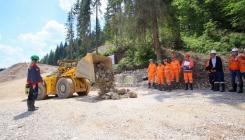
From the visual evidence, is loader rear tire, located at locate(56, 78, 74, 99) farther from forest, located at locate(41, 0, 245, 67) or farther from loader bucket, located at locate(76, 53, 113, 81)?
forest, located at locate(41, 0, 245, 67)

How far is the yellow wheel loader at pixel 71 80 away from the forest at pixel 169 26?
4.19m

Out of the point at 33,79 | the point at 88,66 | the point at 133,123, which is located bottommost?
the point at 133,123

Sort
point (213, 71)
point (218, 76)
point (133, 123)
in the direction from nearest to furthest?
1. point (133, 123)
2. point (218, 76)
3. point (213, 71)

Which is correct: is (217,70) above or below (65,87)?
above

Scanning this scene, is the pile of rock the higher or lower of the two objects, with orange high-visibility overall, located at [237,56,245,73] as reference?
lower

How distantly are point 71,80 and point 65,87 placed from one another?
1.29 feet

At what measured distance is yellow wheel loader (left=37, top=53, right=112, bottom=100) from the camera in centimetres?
799

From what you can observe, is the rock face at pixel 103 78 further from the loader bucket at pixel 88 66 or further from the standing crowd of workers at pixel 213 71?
the standing crowd of workers at pixel 213 71

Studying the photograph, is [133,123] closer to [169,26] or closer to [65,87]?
[65,87]

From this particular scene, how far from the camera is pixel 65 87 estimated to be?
28.5 feet

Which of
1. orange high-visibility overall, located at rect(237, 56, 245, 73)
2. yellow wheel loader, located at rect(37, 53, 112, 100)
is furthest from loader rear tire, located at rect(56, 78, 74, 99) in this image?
orange high-visibility overall, located at rect(237, 56, 245, 73)

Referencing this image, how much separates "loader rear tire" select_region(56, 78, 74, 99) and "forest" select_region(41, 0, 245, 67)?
499 cm

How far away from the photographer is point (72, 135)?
402cm

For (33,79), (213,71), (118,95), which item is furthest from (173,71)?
(33,79)
